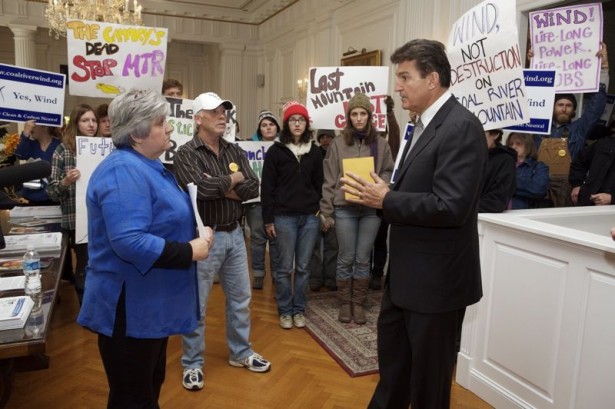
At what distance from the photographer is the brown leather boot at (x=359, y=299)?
3639 millimetres

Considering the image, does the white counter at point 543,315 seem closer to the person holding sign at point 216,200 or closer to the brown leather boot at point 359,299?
the brown leather boot at point 359,299

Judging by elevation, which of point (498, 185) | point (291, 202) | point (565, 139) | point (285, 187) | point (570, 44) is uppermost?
point (570, 44)

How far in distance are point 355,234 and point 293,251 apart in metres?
0.48

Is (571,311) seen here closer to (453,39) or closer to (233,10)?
(453,39)

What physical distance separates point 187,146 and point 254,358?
133 cm

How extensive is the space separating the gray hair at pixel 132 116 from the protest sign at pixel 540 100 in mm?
2337

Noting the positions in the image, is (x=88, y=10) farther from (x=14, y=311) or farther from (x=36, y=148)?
(x=14, y=311)

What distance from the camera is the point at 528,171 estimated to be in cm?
335

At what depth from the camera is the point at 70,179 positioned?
3.27 meters

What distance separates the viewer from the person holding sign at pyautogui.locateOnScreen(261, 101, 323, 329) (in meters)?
3.45

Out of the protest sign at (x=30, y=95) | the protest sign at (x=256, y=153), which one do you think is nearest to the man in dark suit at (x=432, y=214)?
the protest sign at (x=30, y=95)

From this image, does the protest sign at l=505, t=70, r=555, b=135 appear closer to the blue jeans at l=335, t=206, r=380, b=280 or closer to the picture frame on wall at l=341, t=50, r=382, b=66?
the blue jeans at l=335, t=206, r=380, b=280

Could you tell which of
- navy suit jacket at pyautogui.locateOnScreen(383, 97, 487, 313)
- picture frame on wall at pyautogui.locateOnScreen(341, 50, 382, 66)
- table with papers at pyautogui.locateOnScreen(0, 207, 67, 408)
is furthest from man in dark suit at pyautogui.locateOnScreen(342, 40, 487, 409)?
picture frame on wall at pyautogui.locateOnScreen(341, 50, 382, 66)

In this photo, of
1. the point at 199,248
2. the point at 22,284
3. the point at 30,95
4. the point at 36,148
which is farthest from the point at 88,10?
the point at 199,248
